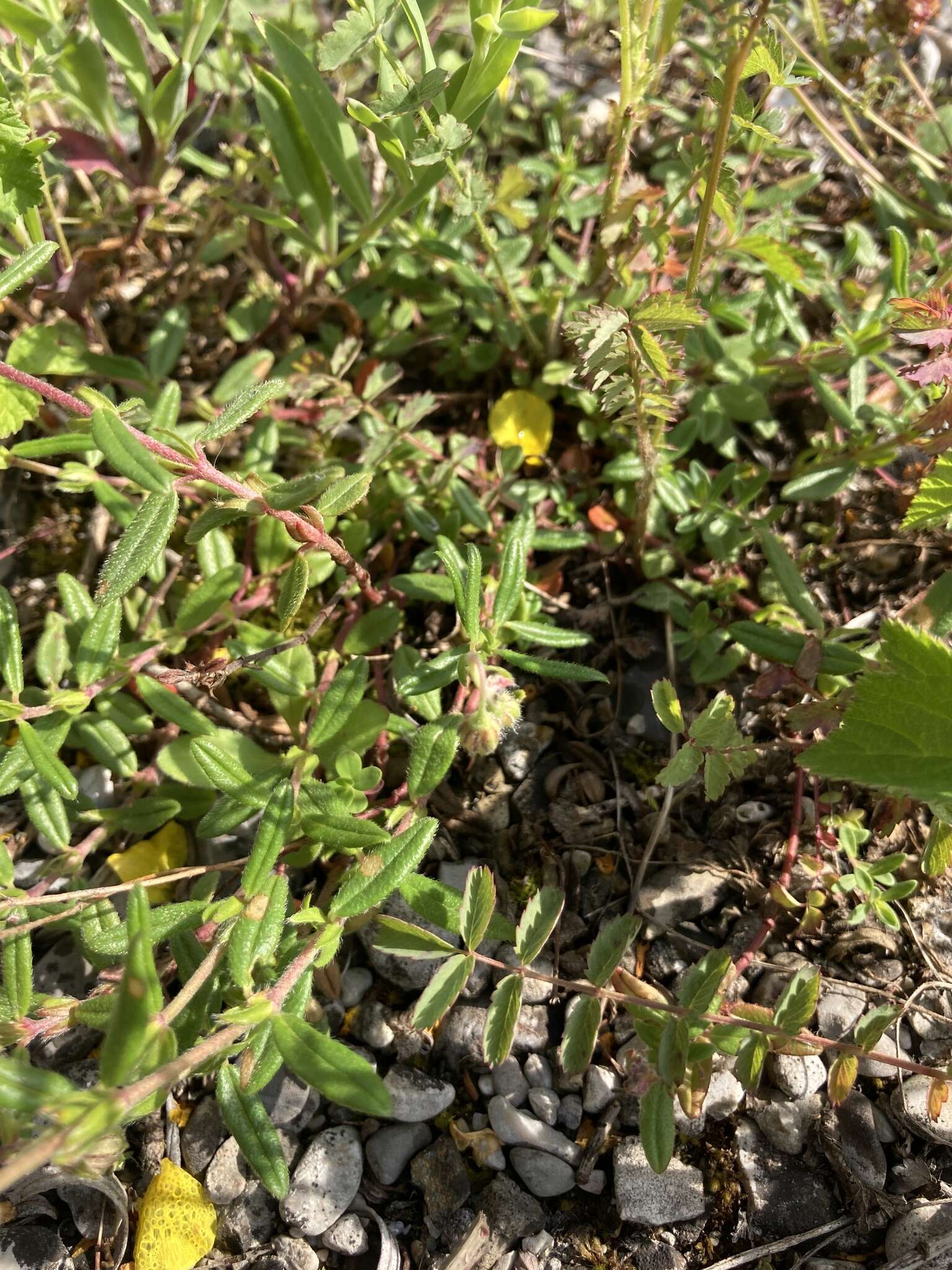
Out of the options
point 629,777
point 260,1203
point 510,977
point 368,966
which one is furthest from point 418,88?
point 260,1203

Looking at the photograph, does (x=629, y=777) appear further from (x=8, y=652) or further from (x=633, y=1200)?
(x=8, y=652)

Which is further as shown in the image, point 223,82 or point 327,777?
point 223,82

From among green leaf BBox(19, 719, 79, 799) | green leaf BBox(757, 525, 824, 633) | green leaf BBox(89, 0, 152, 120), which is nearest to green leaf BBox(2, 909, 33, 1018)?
green leaf BBox(19, 719, 79, 799)

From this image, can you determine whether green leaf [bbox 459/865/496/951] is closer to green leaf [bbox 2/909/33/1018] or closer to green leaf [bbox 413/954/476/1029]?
green leaf [bbox 413/954/476/1029]

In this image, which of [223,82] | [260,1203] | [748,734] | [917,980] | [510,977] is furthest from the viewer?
[223,82]

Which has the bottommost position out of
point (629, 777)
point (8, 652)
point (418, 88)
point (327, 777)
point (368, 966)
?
point (368, 966)

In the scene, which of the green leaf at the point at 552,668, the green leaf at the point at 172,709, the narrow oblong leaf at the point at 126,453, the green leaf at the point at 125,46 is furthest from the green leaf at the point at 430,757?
the green leaf at the point at 125,46

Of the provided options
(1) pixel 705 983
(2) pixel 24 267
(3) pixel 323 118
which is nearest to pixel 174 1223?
(1) pixel 705 983

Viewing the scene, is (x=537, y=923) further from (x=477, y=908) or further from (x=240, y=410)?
(x=240, y=410)
